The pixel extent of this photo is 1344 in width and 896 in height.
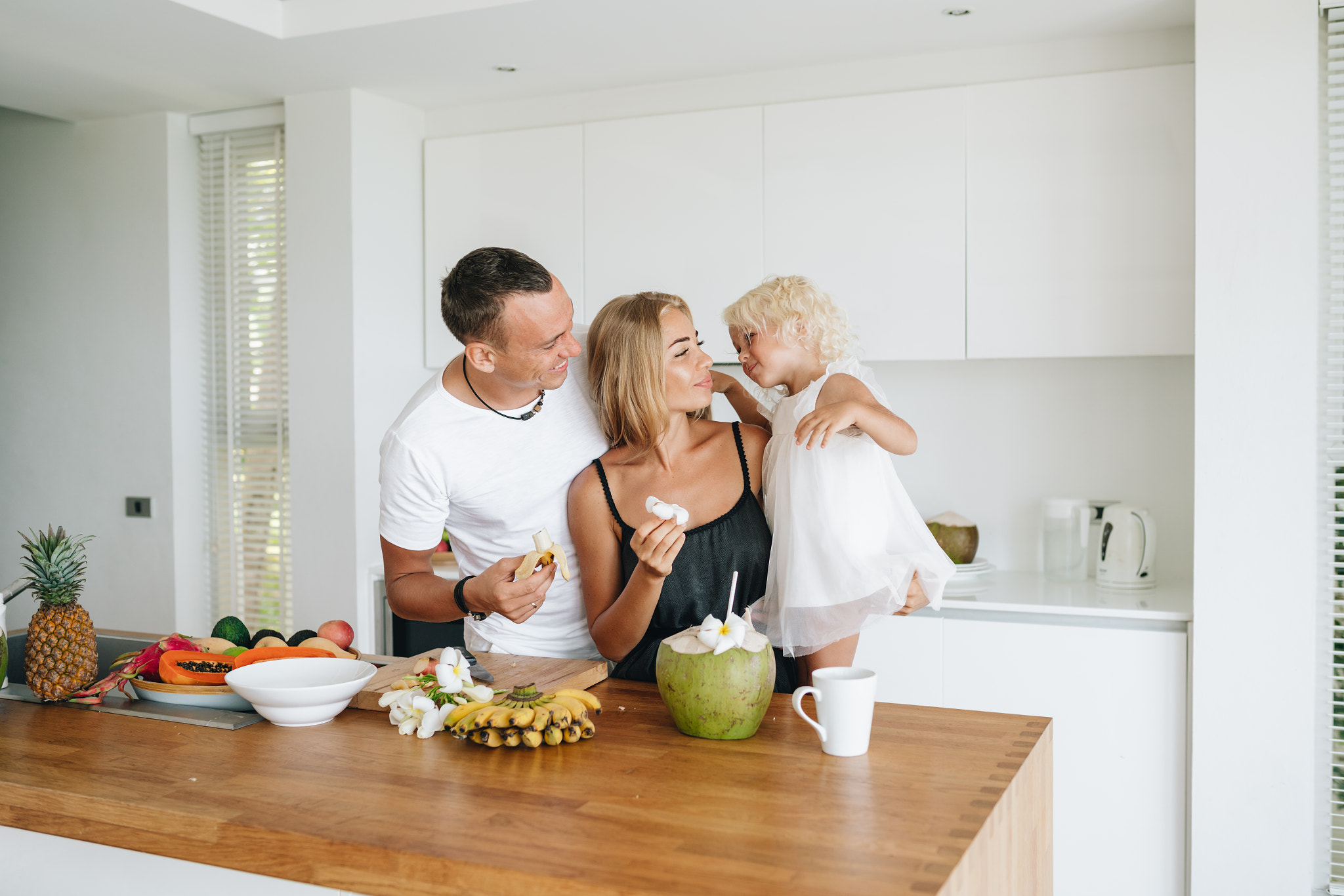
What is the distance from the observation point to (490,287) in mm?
1933

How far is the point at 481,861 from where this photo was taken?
40.6 inches

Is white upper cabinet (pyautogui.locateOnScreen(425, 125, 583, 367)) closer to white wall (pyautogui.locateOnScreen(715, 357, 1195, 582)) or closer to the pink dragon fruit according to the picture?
white wall (pyautogui.locateOnScreen(715, 357, 1195, 582))

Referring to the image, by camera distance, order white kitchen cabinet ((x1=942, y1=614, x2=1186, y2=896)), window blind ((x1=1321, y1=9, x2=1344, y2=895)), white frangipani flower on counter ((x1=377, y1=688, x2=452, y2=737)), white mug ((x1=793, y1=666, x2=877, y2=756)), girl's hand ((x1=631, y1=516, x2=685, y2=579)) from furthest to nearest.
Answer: white kitchen cabinet ((x1=942, y1=614, x2=1186, y2=896)) → window blind ((x1=1321, y1=9, x2=1344, y2=895)) → girl's hand ((x1=631, y1=516, x2=685, y2=579)) → white frangipani flower on counter ((x1=377, y1=688, x2=452, y2=737)) → white mug ((x1=793, y1=666, x2=877, y2=756))

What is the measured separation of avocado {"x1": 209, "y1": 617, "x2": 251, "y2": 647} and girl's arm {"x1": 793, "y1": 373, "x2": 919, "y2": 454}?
102 centimetres

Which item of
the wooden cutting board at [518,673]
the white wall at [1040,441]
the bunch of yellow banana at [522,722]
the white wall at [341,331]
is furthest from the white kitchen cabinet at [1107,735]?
the white wall at [341,331]

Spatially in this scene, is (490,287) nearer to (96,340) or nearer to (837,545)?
(837,545)

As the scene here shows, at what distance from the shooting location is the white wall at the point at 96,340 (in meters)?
3.87

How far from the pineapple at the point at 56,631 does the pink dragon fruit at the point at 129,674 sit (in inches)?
0.9

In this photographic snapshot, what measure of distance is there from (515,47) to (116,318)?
76.2 inches

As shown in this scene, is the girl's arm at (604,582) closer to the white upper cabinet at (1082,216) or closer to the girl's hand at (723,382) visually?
the girl's hand at (723,382)

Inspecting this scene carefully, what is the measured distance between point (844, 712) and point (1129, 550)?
77.2 inches

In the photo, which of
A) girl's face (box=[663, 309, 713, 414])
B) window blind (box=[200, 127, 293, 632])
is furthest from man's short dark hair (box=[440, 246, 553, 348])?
window blind (box=[200, 127, 293, 632])

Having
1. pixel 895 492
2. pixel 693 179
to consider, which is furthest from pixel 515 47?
pixel 895 492

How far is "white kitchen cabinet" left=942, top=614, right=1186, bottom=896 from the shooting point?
2676 millimetres
